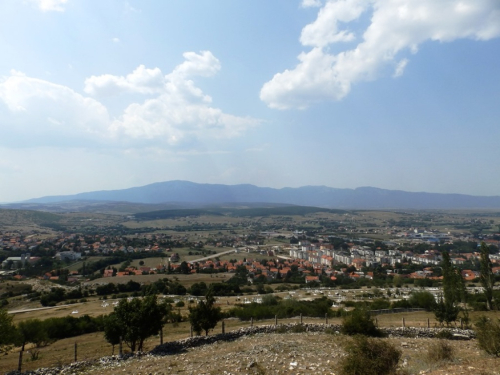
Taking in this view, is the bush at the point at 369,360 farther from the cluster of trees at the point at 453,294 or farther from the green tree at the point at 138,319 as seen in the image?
the cluster of trees at the point at 453,294

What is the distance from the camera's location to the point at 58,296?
45094mm

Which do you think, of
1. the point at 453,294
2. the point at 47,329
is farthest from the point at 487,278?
the point at 47,329

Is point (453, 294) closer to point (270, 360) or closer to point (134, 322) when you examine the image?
point (270, 360)

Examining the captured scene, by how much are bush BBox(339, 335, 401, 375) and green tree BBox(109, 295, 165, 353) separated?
1018cm

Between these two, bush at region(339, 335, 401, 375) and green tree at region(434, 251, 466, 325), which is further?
green tree at region(434, 251, 466, 325)

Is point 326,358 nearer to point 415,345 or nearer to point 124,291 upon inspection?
point 415,345

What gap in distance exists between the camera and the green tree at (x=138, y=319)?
15.4 metres

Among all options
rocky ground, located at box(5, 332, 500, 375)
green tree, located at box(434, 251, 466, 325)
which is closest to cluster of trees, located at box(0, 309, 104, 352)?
rocky ground, located at box(5, 332, 500, 375)

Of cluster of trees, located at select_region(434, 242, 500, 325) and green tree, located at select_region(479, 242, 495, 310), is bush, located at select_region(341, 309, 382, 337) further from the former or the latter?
Answer: green tree, located at select_region(479, 242, 495, 310)

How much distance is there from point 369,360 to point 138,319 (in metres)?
11.3

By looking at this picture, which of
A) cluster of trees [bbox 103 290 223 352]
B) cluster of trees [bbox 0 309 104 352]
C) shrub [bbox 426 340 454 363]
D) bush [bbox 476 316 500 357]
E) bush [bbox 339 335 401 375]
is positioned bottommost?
cluster of trees [bbox 0 309 104 352]

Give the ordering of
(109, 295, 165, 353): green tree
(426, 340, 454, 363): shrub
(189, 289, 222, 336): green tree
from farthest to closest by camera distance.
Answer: (189, 289, 222, 336): green tree, (109, 295, 165, 353): green tree, (426, 340, 454, 363): shrub

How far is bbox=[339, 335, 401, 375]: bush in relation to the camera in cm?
838

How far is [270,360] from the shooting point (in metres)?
12.1
